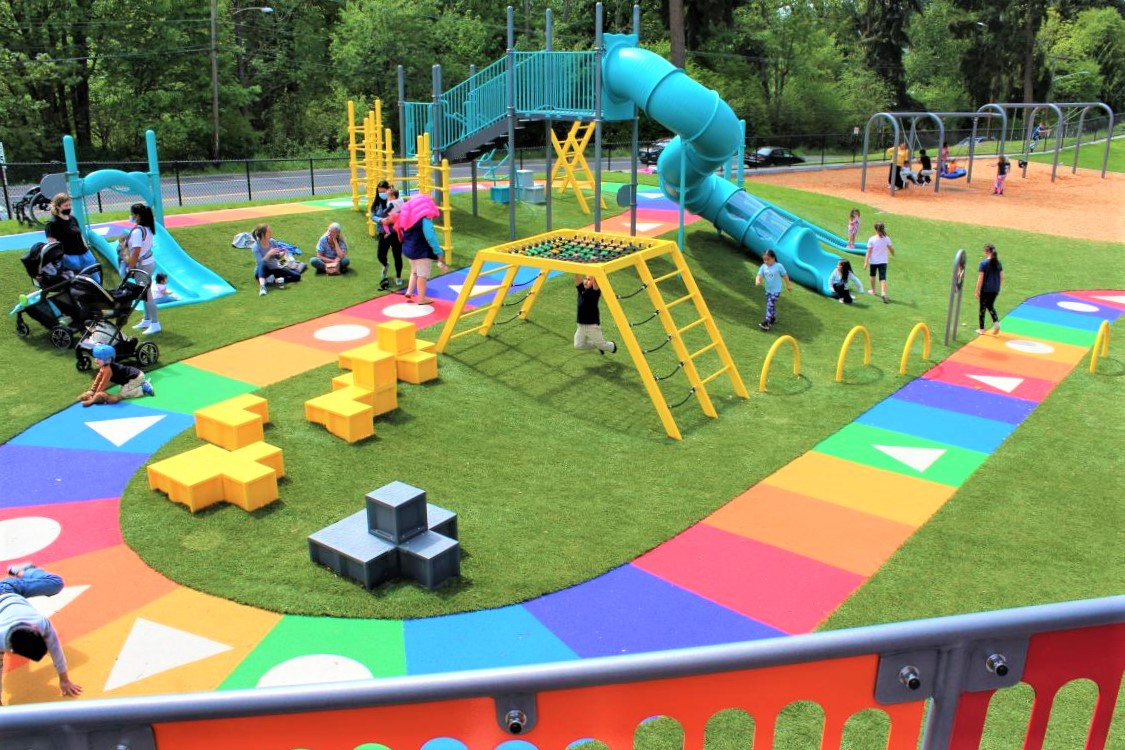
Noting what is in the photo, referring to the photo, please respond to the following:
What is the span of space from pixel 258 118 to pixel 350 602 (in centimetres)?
5060

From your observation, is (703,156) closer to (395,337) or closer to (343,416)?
(395,337)

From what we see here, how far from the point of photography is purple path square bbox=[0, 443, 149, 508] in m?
9.40

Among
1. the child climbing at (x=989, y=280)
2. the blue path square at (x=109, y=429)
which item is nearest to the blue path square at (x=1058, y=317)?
the child climbing at (x=989, y=280)

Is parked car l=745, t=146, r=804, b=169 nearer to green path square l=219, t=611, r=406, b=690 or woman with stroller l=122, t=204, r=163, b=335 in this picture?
woman with stroller l=122, t=204, r=163, b=335

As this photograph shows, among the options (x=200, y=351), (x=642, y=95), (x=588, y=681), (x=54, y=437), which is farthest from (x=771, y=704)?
(x=642, y=95)

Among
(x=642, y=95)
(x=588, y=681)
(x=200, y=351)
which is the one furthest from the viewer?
(x=642, y=95)

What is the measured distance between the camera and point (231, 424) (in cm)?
1008

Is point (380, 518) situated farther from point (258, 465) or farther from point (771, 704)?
point (771, 704)

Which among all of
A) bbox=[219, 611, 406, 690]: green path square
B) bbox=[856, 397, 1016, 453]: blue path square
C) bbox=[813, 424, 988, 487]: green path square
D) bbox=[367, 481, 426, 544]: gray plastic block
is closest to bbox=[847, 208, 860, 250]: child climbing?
bbox=[856, 397, 1016, 453]: blue path square

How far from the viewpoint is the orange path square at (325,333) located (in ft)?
46.5

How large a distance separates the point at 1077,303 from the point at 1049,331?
2.92 metres

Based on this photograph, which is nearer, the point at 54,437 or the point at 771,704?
the point at 771,704

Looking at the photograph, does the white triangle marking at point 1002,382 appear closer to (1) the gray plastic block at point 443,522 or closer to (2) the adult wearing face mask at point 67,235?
(1) the gray plastic block at point 443,522

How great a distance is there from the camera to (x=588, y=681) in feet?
7.09
